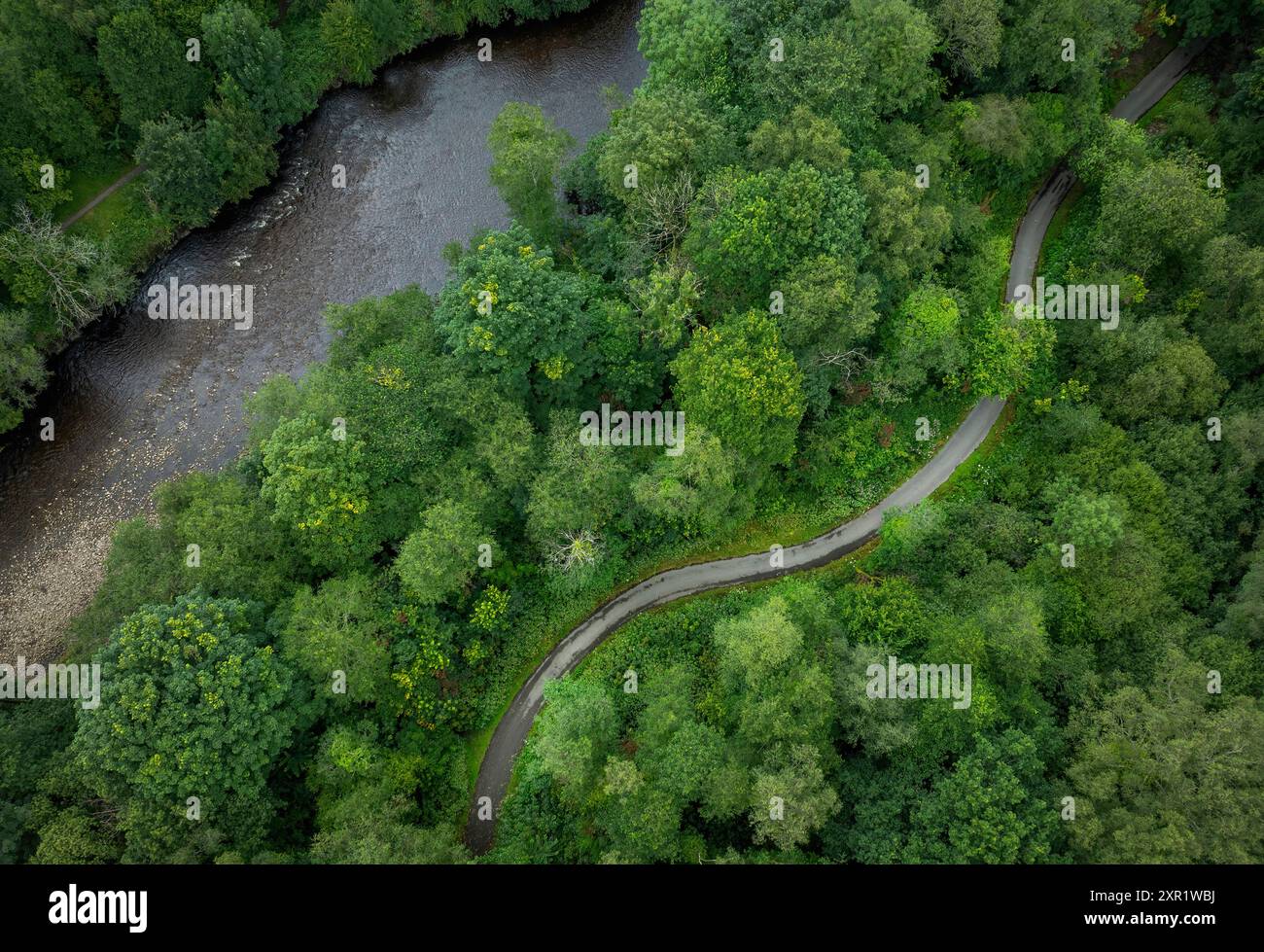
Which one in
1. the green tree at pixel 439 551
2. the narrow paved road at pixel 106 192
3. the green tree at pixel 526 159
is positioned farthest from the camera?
the narrow paved road at pixel 106 192

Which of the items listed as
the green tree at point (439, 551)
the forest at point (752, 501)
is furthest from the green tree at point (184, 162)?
the green tree at point (439, 551)

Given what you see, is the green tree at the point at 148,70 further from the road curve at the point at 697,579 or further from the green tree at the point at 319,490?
the road curve at the point at 697,579

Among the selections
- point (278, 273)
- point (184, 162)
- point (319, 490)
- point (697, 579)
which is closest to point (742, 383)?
point (697, 579)

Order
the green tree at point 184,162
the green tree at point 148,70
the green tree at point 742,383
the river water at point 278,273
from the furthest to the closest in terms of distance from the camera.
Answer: the green tree at point 184,162 < the green tree at point 148,70 < the river water at point 278,273 < the green tree at point 742,383

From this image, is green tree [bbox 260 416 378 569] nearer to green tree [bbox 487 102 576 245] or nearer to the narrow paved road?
green tree [bbox 487 102 576 245]

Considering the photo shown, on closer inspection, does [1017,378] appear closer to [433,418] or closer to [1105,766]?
[1105,766]

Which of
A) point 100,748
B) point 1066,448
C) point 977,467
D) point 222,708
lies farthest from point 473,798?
point 1066,448

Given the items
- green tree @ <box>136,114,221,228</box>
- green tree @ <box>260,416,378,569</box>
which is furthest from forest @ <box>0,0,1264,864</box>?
green tree @ <box>136,114,221,228</box>
